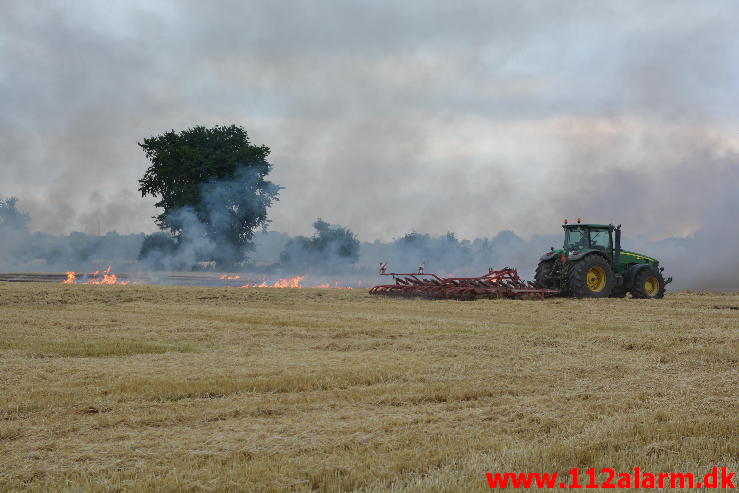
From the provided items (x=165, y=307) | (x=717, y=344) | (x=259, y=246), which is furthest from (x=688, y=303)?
(x=259, y=246)

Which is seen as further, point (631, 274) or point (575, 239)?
point (631, 274)

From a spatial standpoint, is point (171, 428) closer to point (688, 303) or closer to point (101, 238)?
point (688, 303)

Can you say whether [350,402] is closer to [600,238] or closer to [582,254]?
[582,254]

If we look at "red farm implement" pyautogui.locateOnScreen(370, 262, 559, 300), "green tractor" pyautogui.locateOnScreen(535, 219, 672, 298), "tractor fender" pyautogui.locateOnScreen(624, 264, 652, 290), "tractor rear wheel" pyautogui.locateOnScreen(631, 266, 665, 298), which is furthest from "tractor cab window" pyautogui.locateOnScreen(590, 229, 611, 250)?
"red farm implement" pyautogui.locateOnScreen(370, 262, 559, 300)

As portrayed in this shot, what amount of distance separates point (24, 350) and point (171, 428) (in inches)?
188

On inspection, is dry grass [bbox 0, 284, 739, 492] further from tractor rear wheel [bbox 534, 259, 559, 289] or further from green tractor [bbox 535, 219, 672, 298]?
tractor rear wheel [bbox 534, 259, 559, 289]

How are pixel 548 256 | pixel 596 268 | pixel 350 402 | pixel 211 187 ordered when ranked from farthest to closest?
pixel 211 187
pixel 548 256
pixel 596 268
pixel 350 402

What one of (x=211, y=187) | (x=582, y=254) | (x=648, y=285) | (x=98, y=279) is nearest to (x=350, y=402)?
(x=582, y=254)

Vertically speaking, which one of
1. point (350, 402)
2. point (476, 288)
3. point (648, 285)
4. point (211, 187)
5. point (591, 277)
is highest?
point (211, 187)

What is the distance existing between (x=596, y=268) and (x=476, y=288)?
12.4ft

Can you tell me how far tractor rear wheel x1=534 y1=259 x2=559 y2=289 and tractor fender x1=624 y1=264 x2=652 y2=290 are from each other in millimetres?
2202

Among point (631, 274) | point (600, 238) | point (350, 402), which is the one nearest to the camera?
point (350, 402)

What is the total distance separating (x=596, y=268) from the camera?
20656 millimetres

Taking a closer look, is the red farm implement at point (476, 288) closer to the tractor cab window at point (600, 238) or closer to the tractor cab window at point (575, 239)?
the tractor cab window at point (575, 239)
